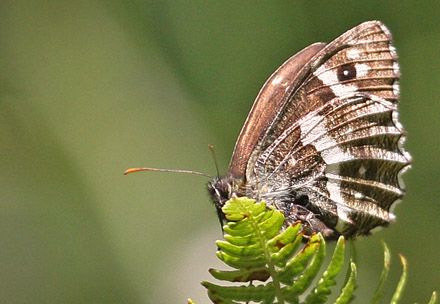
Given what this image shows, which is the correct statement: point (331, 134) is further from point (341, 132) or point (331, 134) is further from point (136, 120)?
point (136, 120)

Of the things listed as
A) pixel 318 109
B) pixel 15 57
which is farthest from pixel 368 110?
pixel 15 57

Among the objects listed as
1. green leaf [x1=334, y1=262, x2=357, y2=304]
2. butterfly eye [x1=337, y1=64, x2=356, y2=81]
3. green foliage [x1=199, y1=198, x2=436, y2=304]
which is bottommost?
green leaf [x1=334, y1=262, x2=357, y2=304]

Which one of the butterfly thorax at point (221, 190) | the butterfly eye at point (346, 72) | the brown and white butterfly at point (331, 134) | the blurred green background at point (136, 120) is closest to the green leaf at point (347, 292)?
the butterfly thorax at point (221, 190)

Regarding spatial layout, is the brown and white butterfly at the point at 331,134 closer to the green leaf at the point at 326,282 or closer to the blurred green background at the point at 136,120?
the green leaf at the point at 326,282

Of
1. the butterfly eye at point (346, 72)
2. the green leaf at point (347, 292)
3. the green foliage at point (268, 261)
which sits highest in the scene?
the butterfly eye at point (346, 72)

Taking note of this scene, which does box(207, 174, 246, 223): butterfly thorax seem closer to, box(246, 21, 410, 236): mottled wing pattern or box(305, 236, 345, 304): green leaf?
box(246, 21, 410, 236): mottled wing pattern

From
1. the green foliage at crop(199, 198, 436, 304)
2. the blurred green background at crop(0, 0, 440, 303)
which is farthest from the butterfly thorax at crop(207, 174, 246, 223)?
the blurred green background at crop(0, 0, 440, 303)

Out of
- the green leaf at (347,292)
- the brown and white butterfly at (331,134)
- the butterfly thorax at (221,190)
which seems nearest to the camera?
the green leaf at (347,292)
